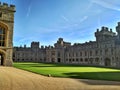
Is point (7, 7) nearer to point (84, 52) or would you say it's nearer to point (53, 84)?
point (53, 84)

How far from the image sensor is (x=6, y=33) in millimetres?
31688

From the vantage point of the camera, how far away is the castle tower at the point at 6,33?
3084 cm

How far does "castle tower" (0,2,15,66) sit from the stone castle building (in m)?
40.6

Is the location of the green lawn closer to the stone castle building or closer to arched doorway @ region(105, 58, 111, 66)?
the stone castle building

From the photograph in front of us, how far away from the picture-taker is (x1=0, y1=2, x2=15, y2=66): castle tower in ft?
101

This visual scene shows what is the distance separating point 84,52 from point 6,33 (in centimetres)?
5318

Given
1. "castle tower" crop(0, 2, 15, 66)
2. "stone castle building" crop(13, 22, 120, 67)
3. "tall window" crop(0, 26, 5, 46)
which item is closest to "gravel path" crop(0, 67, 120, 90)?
"castle tower" crop(0, 2, 15, 66)

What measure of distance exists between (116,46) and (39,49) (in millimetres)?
55440

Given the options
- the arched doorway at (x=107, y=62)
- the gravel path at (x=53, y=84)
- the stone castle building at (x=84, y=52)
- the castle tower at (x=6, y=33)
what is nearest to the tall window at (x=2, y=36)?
the castle tower at (x=6, y=33)

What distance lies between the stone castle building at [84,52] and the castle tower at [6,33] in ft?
133

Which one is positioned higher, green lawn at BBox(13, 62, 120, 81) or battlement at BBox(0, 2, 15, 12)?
battlement at BBox(0, 2, 15, 12)

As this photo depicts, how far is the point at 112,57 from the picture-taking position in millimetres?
63250

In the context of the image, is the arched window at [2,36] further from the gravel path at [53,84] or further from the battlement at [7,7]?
the gravel path at [53,84]

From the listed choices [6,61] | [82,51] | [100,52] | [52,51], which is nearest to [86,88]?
[6,61]
